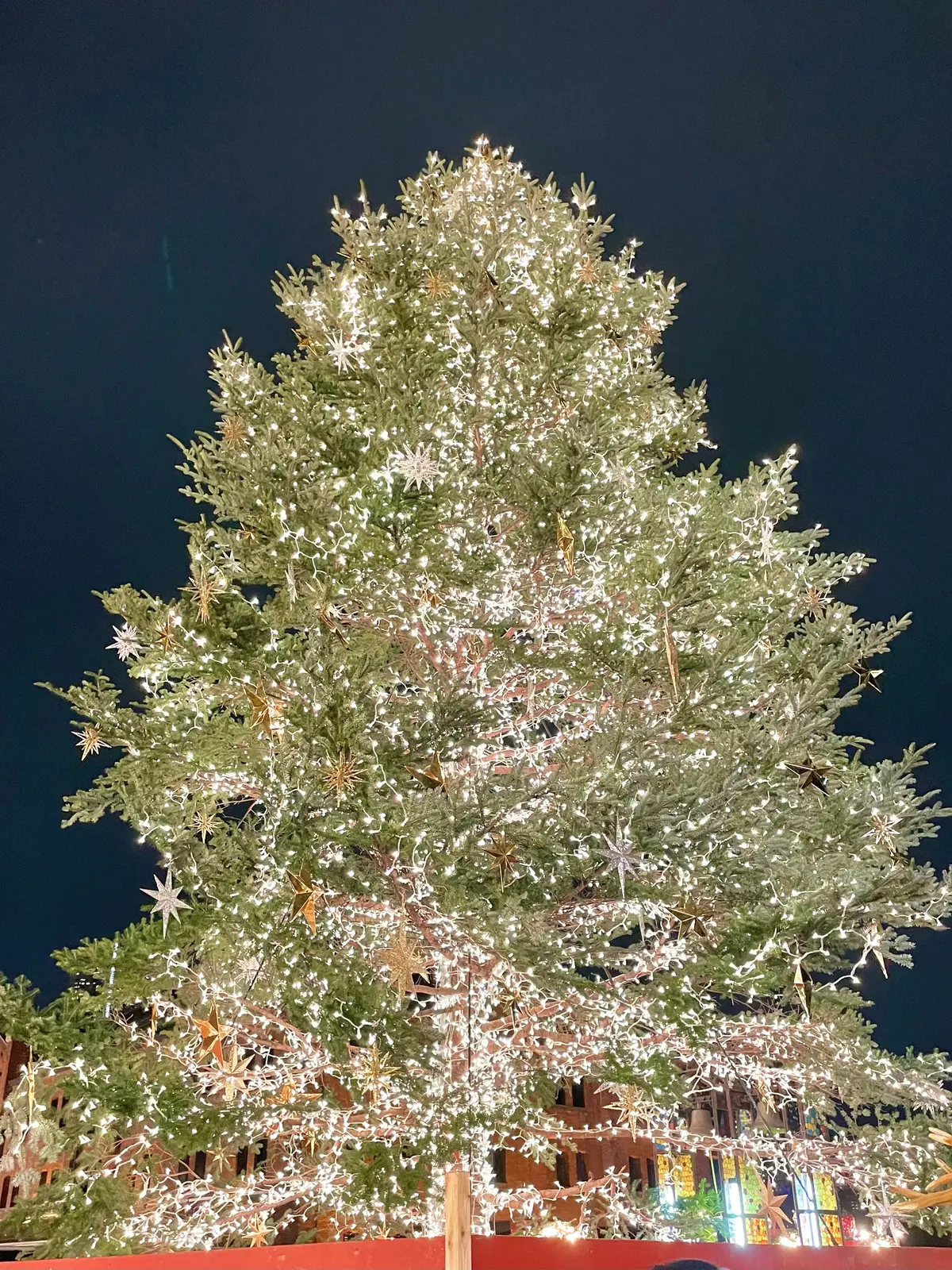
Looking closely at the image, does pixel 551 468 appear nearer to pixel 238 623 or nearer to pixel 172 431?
pixel 238 623

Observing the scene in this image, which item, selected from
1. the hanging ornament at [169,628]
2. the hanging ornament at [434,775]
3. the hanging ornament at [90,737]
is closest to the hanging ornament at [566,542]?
the hanging ornament at [434,775]

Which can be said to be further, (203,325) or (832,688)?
(203,325)

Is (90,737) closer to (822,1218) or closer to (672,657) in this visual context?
(672,657)

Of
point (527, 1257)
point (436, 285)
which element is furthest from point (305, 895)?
point (436, 285)

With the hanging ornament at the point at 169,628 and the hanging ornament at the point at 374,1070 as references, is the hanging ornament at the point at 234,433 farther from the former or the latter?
the hanging ornament at the point at 374,1070

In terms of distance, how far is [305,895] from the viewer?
16.8ft

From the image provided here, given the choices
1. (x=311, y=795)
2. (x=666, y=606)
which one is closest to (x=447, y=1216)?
(x=311, y=795)

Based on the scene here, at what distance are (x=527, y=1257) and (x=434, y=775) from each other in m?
3.58

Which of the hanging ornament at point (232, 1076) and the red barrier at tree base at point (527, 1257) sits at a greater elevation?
the hanging ornament at point (232, 1076)

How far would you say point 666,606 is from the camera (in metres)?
5.78

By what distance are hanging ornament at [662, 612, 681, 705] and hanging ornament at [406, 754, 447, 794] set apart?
170 cm

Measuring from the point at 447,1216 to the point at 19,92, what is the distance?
79.7 ft

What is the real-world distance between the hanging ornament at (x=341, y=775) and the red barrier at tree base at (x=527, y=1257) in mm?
3036

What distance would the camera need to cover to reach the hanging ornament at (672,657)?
17.6 ft
